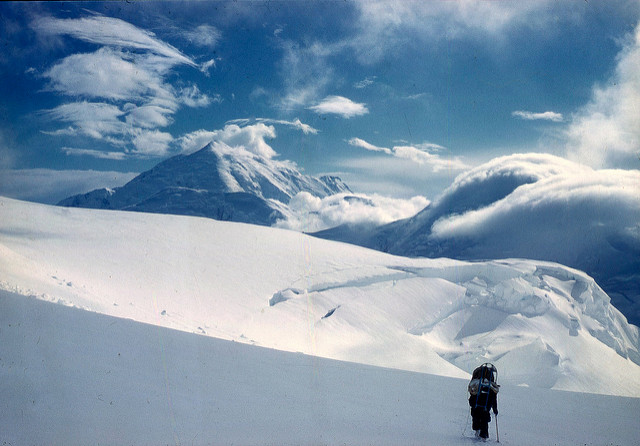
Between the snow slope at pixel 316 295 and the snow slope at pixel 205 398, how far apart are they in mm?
2695

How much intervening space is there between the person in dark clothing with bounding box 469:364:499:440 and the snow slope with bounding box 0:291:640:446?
1.01 ft

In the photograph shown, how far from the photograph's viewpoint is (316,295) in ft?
78.0

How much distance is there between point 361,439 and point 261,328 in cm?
1207

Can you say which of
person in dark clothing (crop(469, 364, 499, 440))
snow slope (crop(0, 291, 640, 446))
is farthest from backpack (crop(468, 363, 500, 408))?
snow slope (crop(0, 291, 640, 446))

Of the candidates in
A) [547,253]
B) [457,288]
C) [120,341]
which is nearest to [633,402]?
[457,288]

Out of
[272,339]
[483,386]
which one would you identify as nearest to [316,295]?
[272,339]

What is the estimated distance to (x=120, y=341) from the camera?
11.1m

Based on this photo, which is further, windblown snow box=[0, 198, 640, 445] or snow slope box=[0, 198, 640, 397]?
snow slope box=[0, 198, 640, 397]

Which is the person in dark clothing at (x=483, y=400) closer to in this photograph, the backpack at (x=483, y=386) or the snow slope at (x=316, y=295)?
the backpack at (x=483, y=386)

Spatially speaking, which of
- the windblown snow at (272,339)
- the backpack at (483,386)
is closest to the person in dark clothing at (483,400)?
the backpack at (483,386)

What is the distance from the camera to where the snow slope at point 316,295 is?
18.4 m

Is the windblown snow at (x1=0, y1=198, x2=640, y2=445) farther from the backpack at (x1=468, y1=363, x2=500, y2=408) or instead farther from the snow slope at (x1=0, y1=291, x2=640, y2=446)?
the backpack at (x1=468, y1=363, x2=500, y2=408)

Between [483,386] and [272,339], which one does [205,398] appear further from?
[272,339]

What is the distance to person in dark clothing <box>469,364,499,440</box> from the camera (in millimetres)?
7742
